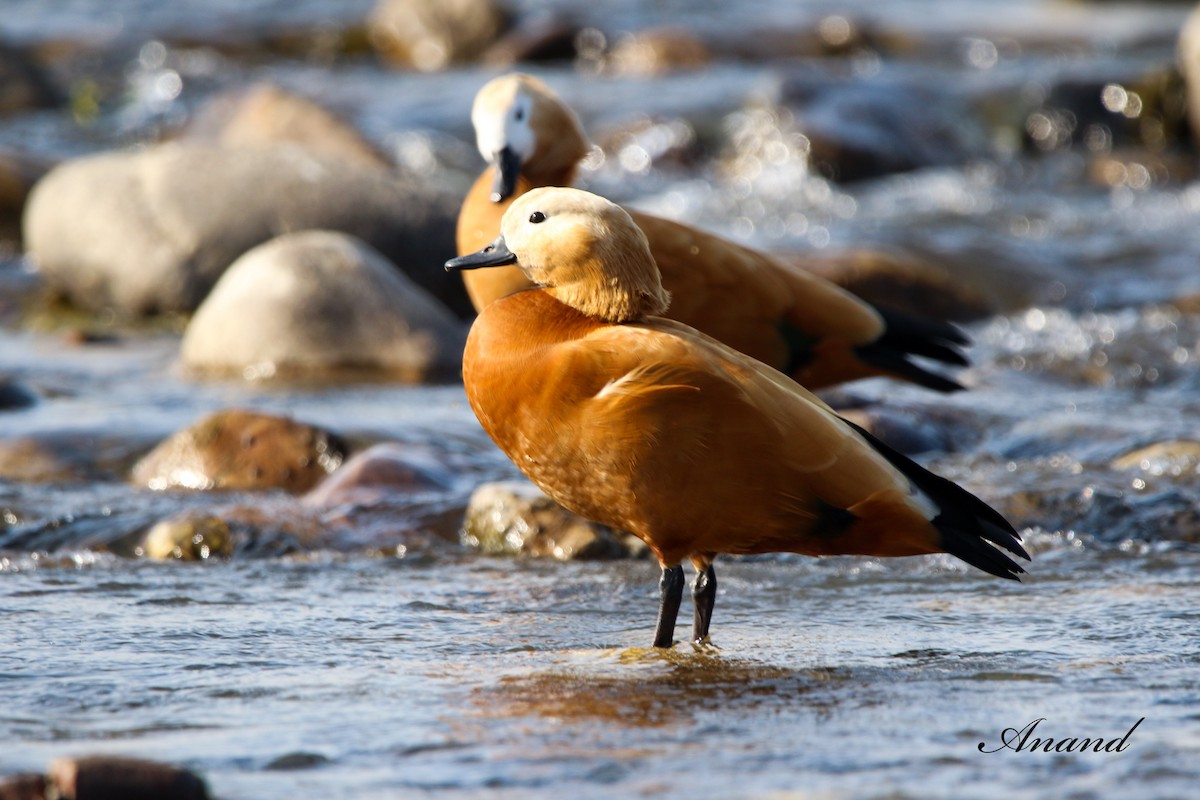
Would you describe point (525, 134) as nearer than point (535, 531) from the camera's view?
No

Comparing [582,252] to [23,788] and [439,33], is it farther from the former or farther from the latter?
[439,33]

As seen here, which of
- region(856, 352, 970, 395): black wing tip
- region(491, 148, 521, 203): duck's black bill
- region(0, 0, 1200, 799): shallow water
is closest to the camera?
region(0, 0, 1200, 799): shallow water

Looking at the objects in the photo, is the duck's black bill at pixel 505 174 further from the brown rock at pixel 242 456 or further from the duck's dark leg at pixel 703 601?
the duck's dark leg at pixel 703 601

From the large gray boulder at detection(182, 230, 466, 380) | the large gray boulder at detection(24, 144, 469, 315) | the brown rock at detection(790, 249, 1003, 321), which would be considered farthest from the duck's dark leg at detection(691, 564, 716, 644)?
the large gray boulder at detection(24, 144, 469, 315)

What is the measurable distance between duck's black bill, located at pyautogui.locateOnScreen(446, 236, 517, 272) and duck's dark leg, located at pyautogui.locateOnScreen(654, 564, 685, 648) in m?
0.90

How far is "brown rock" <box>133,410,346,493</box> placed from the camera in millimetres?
6371

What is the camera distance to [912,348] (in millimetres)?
6176

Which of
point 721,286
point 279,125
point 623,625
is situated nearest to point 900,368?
point 721,286

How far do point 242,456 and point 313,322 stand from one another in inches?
71.9

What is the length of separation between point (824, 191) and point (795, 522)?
1009 cm

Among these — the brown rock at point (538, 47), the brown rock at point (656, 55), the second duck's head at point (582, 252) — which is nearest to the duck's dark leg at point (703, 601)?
the second duck's head at point (582, 252)

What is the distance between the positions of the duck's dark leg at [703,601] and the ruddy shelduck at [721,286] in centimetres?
147

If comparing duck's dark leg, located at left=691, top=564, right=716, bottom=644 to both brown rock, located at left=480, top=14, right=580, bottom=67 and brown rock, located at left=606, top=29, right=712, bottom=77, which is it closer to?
brown rock, located at left=606, top=29, right=712, bottom=77

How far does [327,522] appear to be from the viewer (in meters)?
5.76
